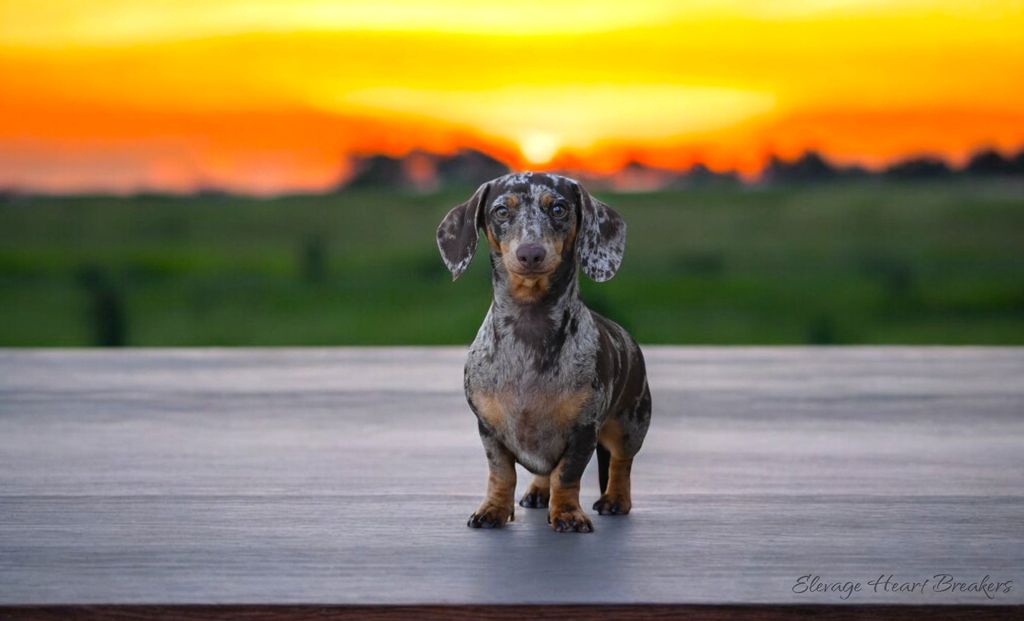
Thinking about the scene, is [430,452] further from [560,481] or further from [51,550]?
[51,550]

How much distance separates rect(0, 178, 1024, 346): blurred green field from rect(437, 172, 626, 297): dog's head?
8.26 m

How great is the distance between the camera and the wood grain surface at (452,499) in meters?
2.32

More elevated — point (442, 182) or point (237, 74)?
point (237, 74)

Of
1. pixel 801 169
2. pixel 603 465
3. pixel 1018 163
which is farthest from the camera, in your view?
pixel 1018 163

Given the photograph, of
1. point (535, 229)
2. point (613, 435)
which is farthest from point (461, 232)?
point (613, 435)

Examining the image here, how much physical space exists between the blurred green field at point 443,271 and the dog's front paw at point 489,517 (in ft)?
27.2

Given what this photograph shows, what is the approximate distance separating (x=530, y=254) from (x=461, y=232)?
0.86ft

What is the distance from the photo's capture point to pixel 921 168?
10.3 m

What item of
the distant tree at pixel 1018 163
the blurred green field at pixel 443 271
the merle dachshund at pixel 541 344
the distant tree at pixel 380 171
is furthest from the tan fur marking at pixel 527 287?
the distant tree at pixel 1018 163

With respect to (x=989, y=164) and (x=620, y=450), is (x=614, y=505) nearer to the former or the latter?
(x=620, y=450)

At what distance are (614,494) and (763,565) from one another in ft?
1.90

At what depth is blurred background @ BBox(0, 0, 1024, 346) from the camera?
31.4ft

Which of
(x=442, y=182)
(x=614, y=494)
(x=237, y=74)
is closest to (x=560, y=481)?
(x=614, y=494)

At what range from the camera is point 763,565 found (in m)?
2.47
